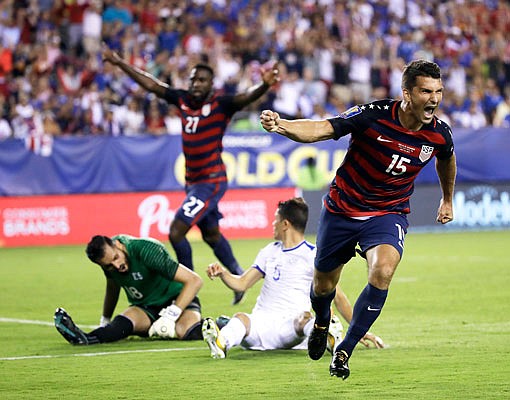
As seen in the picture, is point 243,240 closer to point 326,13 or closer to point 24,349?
point 326,13

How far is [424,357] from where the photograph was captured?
336 inches

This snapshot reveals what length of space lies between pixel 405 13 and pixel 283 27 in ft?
13.3

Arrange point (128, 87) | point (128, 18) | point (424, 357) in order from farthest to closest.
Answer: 1. point (128, 18)
2. point (128, 87)
3. point (424, 357)

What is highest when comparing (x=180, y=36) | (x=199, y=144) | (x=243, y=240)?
(x=180, y=36)

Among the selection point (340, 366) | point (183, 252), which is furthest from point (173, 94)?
point (340, 366)

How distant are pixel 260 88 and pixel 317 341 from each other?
4283 mm

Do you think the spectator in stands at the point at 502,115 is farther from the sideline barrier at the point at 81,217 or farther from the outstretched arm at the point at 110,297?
the outstretched arm at the point at 110,297

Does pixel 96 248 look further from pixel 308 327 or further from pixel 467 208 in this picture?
pixel 467 208

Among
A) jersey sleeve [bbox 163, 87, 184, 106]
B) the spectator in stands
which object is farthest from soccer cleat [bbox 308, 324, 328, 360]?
the spectator in stands

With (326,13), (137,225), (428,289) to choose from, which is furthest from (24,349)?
(326,13)

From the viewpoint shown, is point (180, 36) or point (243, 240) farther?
point (180, 36)

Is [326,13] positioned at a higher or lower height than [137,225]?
higher

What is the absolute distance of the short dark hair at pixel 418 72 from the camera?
7252 mm

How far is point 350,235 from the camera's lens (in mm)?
7656
